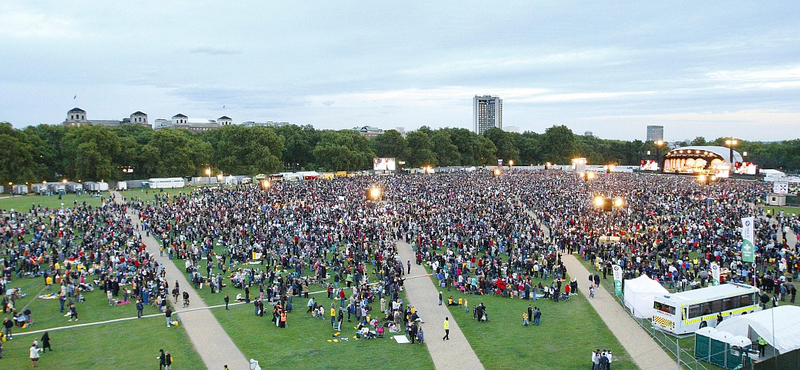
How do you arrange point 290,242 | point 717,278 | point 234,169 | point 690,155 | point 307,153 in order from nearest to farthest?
point 717,278, point 290,242, point 234,169, point 690,155, point 307,153

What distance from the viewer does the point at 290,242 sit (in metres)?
32.1

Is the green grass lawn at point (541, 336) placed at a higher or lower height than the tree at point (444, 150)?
lower

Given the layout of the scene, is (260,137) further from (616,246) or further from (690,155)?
(690,155)

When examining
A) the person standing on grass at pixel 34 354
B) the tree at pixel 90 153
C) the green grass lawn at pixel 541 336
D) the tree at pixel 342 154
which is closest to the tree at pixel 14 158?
the tree at pixel 90 153

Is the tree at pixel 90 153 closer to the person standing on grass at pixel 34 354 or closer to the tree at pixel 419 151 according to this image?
the tree at pixel 419 151

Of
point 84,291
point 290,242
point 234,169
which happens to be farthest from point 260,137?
point 84,291

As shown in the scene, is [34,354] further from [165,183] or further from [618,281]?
[165,183]

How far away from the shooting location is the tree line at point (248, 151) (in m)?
70.8

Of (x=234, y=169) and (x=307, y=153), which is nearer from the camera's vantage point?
(x=234, y=169)

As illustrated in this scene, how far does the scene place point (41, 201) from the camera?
55344mm

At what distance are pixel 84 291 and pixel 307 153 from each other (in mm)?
89941

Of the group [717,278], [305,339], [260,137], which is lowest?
[305,339]

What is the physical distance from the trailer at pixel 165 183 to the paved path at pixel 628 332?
5978 cm

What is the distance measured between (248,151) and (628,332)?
76581mm
